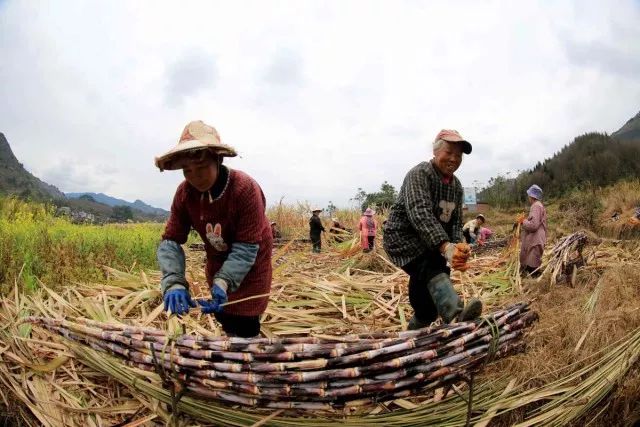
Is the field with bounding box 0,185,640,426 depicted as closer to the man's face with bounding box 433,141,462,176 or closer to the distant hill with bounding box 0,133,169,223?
the man's face with bounding box 433,141,462,176

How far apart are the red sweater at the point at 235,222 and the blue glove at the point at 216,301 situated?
247mm

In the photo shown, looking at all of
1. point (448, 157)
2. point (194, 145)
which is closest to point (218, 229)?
point (194, 145)

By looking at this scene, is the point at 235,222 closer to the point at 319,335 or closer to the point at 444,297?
the point at 319,335

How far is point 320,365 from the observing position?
1574mm

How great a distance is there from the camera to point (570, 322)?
236cm

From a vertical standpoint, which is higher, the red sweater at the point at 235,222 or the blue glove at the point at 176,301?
the red sweater at the point at 235,222

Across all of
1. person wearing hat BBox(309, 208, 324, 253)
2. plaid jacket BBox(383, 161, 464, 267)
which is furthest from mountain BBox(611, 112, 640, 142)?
plaid jacket BBox(383, 161, 464, 267)

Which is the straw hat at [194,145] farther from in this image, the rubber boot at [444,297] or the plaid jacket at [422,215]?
the rubber boot at [444,297]

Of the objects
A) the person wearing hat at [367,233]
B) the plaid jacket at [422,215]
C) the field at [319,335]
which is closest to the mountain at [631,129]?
the person wearing hat at [367,233]

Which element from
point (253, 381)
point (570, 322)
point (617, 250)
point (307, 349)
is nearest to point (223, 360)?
point (253, 381)

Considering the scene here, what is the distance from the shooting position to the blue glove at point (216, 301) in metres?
1.72

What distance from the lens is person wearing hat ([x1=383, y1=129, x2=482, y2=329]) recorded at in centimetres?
217

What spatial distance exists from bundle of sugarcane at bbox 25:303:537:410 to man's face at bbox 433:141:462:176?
84 centimetres

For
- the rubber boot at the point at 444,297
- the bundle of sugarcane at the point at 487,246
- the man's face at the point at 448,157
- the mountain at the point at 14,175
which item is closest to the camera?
the rubber boot at the point at 444,297
